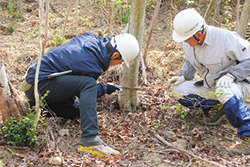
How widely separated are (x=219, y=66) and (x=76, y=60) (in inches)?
73.4

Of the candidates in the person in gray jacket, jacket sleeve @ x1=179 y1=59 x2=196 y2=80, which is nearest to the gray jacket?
the person in gray jacket

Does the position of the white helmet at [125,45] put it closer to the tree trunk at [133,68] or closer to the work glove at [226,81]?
the tree trunk at [133,68]

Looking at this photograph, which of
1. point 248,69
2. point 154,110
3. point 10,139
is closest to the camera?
point 10,139

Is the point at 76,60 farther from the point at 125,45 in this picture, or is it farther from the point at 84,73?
the point at 125,45

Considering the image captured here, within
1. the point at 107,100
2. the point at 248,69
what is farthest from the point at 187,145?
the point at 107,100

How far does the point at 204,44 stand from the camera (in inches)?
133

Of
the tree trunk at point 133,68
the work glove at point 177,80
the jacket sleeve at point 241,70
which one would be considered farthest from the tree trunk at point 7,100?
the jacket sleeve at point 241,70

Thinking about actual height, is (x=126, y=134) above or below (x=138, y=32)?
below

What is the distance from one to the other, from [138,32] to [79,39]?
33.4 inches

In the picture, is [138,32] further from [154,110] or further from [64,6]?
[64,6]

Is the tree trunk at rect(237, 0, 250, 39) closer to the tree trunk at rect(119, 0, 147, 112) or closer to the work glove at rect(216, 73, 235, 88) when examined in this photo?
the work glove at rect(216, 73, 235, 88)

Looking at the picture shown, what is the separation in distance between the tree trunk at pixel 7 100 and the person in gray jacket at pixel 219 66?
210 centimetres

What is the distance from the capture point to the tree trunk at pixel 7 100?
8.83ft

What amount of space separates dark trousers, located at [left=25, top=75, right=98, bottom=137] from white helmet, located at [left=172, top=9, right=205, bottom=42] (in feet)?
4.20
